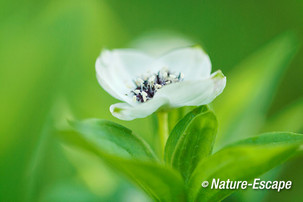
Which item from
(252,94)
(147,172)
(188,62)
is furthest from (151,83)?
(252,94)

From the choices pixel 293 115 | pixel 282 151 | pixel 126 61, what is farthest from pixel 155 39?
pixel 282 151

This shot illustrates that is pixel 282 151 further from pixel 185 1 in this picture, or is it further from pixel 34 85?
pixel 185 1

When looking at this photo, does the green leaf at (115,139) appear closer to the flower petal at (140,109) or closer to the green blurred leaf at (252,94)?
the flower petal at (140,109)

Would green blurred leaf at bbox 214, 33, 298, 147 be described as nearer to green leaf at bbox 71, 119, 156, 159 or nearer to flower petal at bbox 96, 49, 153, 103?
flower petal at bbox 96, 49, 153, 103

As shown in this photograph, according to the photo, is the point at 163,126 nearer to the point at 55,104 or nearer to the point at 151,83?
the point at 151,83

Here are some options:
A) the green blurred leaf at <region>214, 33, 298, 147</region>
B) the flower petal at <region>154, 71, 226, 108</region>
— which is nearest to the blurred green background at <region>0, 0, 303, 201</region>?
the green blurred leaf at <region>214, 33, 298, 147</region>

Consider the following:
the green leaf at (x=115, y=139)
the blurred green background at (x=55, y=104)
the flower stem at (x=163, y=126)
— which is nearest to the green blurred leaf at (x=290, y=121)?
the blurred green background at (x=55, y=104)
